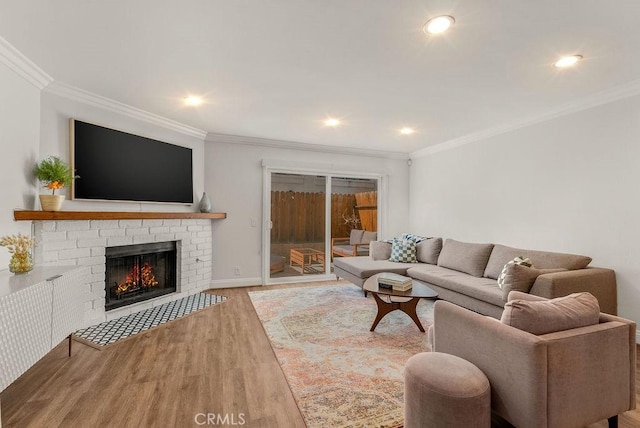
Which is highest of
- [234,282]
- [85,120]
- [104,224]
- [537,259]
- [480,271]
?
[85,120]

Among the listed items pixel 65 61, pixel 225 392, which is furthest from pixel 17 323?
pixel 65 61

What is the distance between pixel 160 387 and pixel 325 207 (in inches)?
152

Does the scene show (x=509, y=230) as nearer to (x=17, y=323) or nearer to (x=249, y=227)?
(x=249, y=227)

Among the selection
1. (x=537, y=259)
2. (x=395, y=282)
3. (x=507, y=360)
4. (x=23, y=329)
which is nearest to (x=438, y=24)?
(x=507, y=360)

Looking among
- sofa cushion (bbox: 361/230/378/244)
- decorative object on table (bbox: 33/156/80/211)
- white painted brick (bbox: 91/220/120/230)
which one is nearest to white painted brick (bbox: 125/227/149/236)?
white painted brick (bbox: 91/220/120/230)

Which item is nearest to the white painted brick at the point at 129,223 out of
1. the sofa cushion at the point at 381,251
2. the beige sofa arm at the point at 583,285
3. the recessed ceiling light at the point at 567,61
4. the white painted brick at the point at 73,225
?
the white painted brick at the point at 73,225

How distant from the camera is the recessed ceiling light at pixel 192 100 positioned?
3242mm

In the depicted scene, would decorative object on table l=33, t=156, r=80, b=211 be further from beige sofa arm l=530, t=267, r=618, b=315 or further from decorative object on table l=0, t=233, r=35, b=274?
beige sofa arm l=530, t=267, r=618, b=315

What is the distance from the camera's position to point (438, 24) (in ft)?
6.31

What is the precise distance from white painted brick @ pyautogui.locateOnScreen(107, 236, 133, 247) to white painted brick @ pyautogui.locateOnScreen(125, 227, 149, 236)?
5cm

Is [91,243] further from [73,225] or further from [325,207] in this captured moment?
[325,207]

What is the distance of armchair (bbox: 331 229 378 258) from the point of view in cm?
564

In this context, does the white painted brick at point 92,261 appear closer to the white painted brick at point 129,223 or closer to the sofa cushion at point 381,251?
the white painted brick at point 129,223

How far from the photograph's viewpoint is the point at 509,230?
4.07 m
